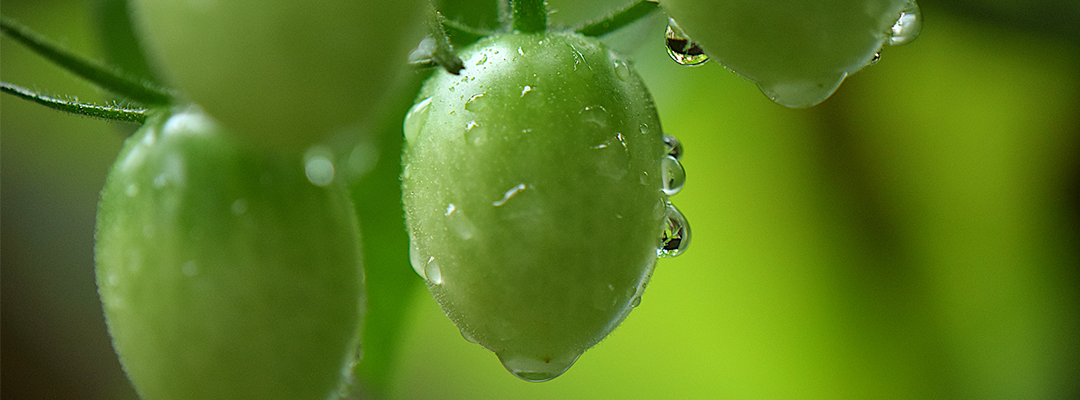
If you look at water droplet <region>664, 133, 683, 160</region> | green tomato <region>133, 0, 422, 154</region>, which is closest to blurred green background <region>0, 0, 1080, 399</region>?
water droplet <region>664, 133, 683, 160</region>

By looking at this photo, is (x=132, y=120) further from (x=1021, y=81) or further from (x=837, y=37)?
(x=1021, y=81)

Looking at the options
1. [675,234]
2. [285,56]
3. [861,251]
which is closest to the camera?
[285,56]

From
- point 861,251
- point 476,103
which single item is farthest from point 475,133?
point 861,251

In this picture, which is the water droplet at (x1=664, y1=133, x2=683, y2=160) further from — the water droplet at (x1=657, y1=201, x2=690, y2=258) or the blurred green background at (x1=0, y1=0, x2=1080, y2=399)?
the blurred green background at (x1=0, y1=0, x2=1080, y2=399)

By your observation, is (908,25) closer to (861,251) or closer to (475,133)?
(475,133)

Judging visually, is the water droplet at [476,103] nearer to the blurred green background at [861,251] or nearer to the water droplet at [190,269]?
the water droplet at [190,269]

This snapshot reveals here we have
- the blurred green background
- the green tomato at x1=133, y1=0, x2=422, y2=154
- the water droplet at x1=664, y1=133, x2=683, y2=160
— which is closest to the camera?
the green tomato at x1=133, y1=0, x2=422, y2=154
